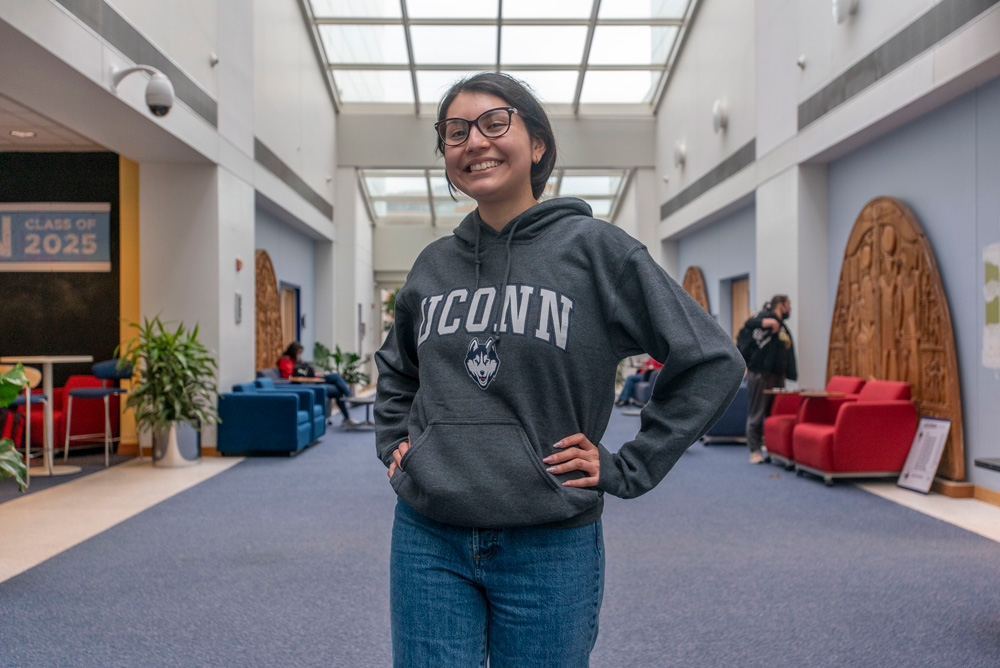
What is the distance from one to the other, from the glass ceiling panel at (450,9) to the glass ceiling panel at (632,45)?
1658 millimetres

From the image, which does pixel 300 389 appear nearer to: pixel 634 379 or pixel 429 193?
pixel 634 379

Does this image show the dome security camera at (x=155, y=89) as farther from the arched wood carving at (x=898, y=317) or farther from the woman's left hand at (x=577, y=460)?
the arched wood carving at (x=898, y=317)

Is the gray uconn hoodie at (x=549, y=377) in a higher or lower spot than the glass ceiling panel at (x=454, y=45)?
lower

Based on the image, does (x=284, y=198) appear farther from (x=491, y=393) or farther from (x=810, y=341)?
(x=491, y=393)

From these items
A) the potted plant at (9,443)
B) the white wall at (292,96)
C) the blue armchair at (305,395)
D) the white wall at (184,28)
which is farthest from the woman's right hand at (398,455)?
the white wall at (292,96)

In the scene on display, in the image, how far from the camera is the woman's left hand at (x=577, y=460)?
3.78 ft

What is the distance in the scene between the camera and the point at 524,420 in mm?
1155

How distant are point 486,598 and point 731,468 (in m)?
5.98

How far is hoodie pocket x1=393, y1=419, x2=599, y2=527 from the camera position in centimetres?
114

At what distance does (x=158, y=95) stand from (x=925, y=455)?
579 cm

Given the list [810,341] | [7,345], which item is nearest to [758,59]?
[810,341]

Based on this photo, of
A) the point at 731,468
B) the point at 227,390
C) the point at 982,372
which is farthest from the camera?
the point at 227,390

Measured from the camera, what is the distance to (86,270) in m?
7.89

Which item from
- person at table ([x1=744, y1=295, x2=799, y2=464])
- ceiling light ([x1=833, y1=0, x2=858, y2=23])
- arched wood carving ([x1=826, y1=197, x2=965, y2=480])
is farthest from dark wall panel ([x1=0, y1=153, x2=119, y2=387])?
arched wood carving ([x1=826, y1=197, x2=965, y2=480])
